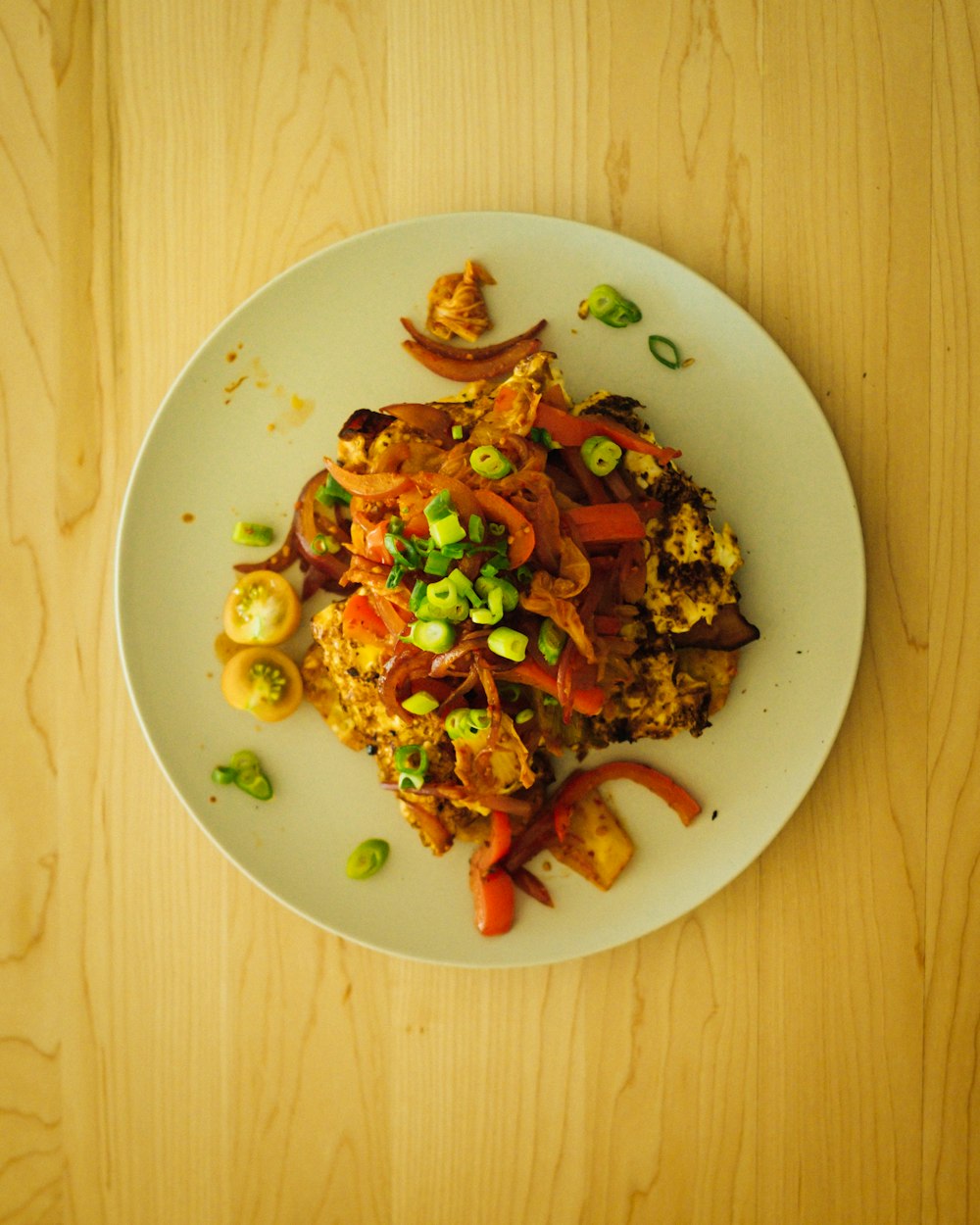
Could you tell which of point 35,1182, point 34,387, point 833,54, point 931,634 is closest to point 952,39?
point 833,54

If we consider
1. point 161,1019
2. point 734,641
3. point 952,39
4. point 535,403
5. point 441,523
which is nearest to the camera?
point 441,523

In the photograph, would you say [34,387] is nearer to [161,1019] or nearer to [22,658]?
[22,658]

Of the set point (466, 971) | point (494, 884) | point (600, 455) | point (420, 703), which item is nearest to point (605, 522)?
point (600, 455)

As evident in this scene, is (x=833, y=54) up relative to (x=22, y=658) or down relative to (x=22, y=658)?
up

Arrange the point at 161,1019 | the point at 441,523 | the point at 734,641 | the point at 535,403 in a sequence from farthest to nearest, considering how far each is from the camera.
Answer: the point at 161,1019 → the point at 734,641 → the point at 535,403 → the point at 441,523

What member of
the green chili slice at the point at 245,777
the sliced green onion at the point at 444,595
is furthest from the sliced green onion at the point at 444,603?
the green chili slice at the point at 245,777

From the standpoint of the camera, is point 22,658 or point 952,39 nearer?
point 952,39

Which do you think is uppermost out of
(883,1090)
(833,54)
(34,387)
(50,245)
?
(833,54)
